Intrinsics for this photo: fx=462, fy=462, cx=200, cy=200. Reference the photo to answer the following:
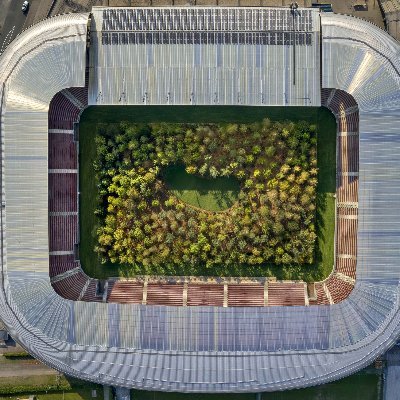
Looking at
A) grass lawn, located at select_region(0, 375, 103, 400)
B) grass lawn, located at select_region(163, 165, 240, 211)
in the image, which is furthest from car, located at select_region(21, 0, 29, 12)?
grass lawn, located at select_region(0, 375, 103, 400)

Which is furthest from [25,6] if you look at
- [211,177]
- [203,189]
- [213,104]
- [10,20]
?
[203,189]

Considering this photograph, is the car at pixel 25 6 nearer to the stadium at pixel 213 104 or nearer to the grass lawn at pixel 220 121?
the stadium at pixel 213 104

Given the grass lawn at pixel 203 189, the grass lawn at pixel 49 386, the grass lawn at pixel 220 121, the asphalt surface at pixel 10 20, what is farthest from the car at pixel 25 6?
the grass lawn at pixel 49 386

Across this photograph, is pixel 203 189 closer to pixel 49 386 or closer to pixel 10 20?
pixel 49 386

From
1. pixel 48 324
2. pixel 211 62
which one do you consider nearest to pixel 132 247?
pixel 48 324

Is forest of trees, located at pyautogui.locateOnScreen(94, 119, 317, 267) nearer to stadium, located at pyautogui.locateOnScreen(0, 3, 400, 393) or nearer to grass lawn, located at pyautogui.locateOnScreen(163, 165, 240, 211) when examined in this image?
Answer: grass lawn, located at pyautogui.locateOnScreen(163, 165, 240, 211)
